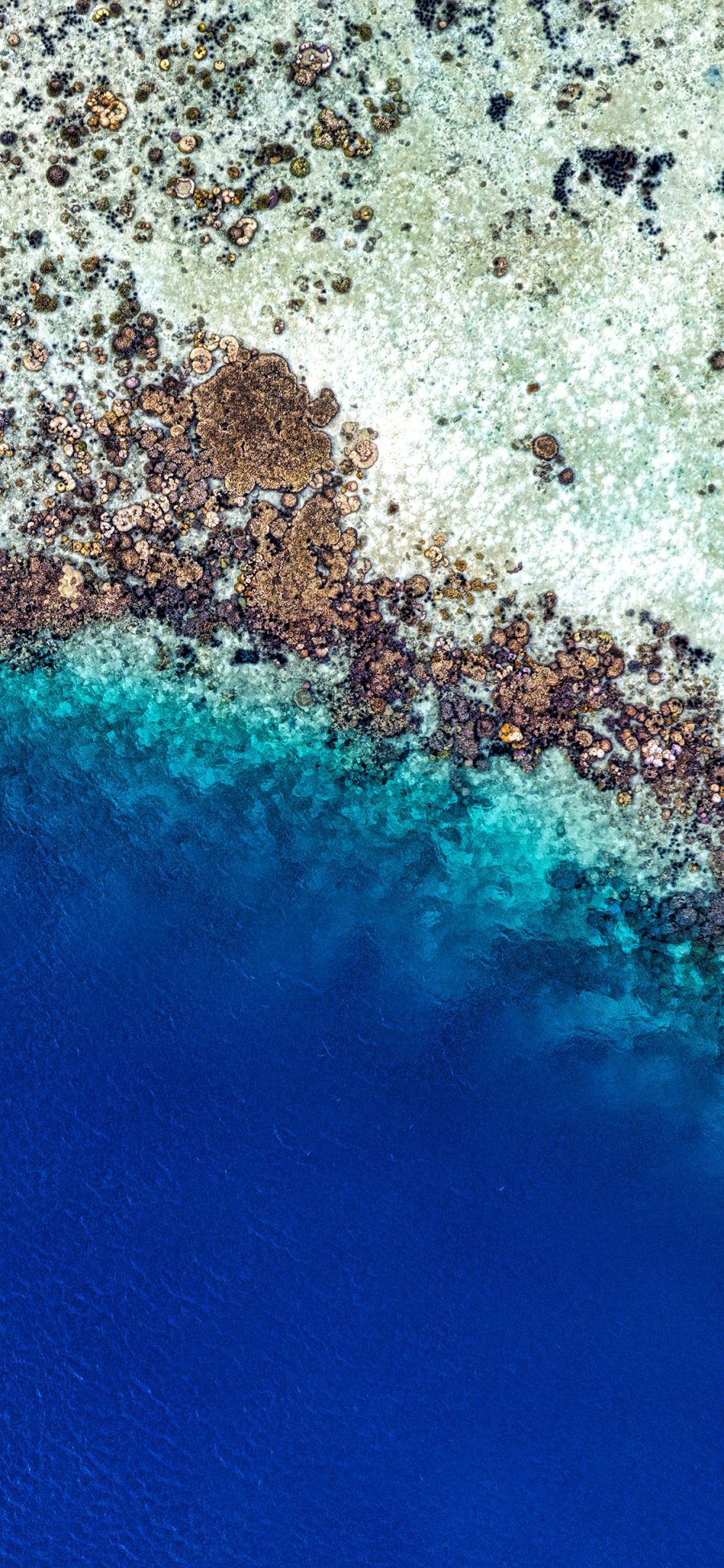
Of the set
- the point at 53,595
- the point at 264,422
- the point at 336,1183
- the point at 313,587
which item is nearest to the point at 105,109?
the point at 264,422

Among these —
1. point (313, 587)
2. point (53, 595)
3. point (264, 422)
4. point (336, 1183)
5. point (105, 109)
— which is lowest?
point (336, 1183)

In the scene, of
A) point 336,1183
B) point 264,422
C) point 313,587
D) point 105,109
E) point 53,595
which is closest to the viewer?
point 105,109

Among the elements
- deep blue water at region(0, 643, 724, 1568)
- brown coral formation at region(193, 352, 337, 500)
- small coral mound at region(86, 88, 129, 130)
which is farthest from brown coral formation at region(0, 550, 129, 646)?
small coral mound at region(86, 88, 129, 130)

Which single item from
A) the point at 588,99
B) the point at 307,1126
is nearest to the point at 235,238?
the point at 588,99

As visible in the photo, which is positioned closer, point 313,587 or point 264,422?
point 264,422

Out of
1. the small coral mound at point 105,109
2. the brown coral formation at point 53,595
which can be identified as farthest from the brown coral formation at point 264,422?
the small coral mound at point 105,109

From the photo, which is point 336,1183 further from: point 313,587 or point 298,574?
point 298,574

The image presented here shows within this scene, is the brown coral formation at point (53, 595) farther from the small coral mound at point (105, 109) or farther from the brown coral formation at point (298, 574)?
the small coral mound at point (105, 109)

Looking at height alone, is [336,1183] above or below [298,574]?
below
